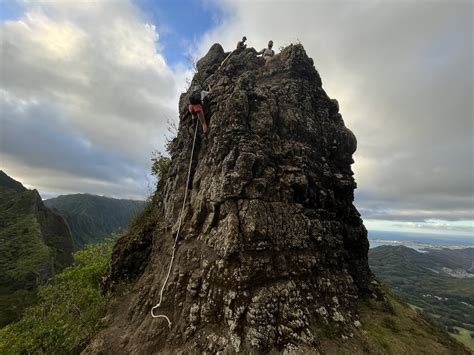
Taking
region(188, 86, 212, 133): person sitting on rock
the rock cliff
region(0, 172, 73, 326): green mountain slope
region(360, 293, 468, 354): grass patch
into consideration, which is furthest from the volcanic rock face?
region(0, 172, 73, 326): green mountain slope

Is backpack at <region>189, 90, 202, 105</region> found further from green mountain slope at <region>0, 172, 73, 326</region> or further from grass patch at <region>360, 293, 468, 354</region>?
green mountain slope at <region>0, 172, 73, 326</region>

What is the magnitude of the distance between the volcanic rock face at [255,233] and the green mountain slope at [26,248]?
4679 cm

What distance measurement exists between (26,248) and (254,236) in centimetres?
13270

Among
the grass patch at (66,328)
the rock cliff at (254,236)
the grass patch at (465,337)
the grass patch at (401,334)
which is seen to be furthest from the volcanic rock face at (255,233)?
the grass patch at (465,337)

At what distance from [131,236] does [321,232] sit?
13.1 metres

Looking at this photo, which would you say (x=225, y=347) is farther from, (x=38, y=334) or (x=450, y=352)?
(x=38, y=334)

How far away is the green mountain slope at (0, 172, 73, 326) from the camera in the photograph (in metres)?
66.1

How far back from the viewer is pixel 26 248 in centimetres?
10769

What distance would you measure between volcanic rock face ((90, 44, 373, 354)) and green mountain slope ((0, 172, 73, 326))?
4679cm

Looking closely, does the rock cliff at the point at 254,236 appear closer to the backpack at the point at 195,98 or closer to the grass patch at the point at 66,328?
the grass patch at the point at 66,328

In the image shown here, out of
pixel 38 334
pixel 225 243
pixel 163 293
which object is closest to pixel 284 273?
pixel 225 243

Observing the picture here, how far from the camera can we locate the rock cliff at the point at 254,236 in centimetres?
1121

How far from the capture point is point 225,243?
12.3 meters

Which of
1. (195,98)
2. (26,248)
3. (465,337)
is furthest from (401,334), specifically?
(465,337)
